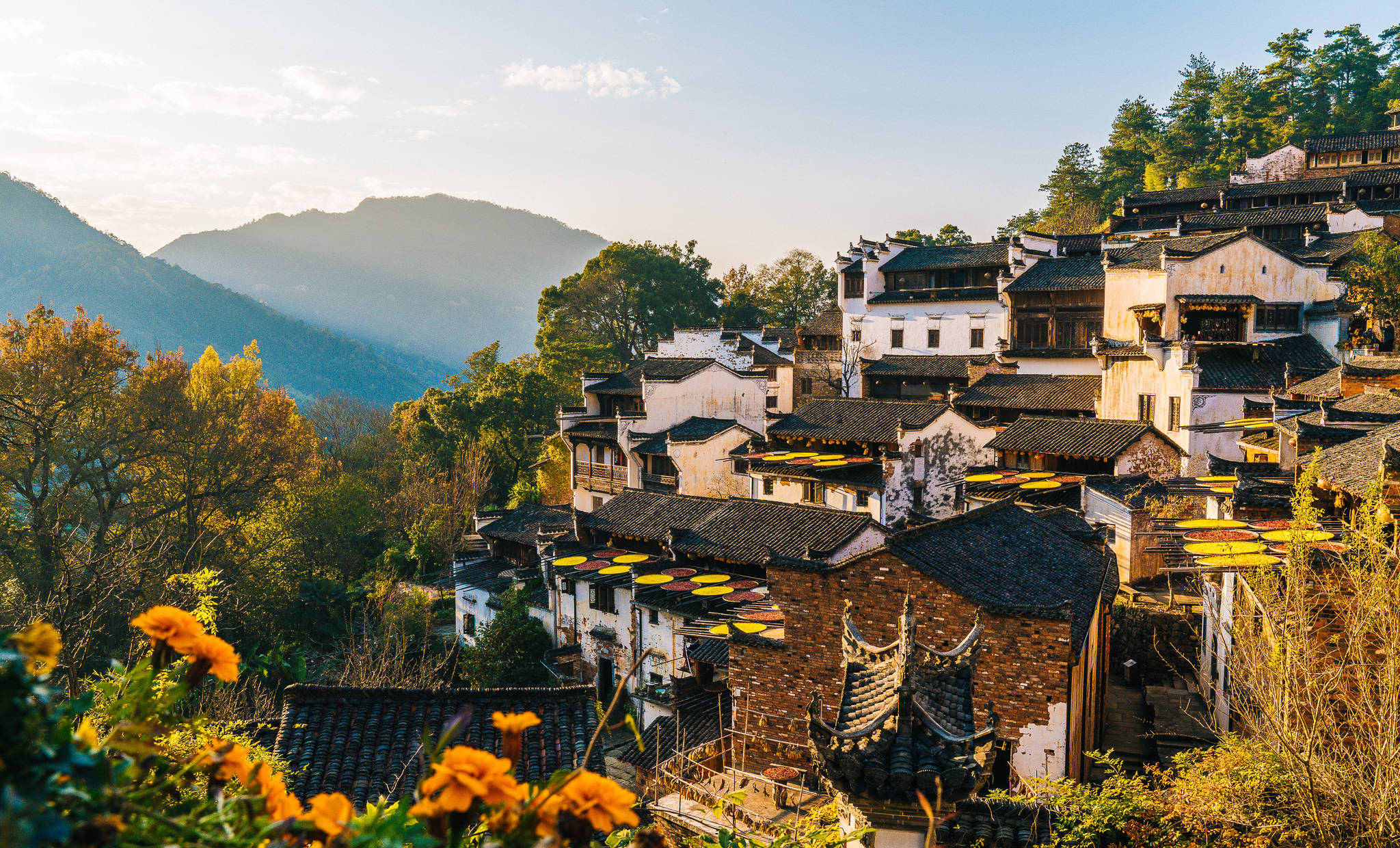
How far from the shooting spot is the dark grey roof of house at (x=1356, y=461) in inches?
439

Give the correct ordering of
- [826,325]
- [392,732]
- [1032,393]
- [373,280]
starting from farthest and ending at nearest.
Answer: [373,280]
[826,325]
[1032,393]
[392,732]

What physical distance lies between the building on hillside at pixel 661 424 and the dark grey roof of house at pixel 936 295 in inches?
344

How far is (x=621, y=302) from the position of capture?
51.6 m

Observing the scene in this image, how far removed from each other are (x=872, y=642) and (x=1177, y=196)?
45.8 meters

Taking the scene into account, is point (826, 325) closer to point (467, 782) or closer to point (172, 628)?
point (172, 628)

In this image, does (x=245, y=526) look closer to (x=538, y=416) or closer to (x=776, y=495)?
(x=538, y=416)

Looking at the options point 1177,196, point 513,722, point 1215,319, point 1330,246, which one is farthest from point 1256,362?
point 513,722

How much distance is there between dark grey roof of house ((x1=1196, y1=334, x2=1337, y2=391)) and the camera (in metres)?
25.6

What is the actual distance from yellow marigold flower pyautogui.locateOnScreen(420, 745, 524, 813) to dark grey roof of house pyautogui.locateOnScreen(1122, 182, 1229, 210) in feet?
173

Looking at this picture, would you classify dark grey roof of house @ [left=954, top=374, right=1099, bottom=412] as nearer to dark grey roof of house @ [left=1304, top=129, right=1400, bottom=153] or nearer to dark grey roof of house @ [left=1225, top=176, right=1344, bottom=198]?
dark grey roof of house @ [left=1225, top=176, right=1344, bottom=198]

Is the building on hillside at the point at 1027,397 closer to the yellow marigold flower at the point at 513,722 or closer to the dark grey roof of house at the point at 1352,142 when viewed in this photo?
the dark grey roof of house at the point at 1352,142

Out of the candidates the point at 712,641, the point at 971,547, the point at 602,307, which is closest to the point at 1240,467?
the point at 971,547

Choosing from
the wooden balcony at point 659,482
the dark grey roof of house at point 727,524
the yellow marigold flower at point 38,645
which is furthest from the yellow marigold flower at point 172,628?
the wooden balcony at point 659,482

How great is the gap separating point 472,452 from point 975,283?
25256 millimetres
